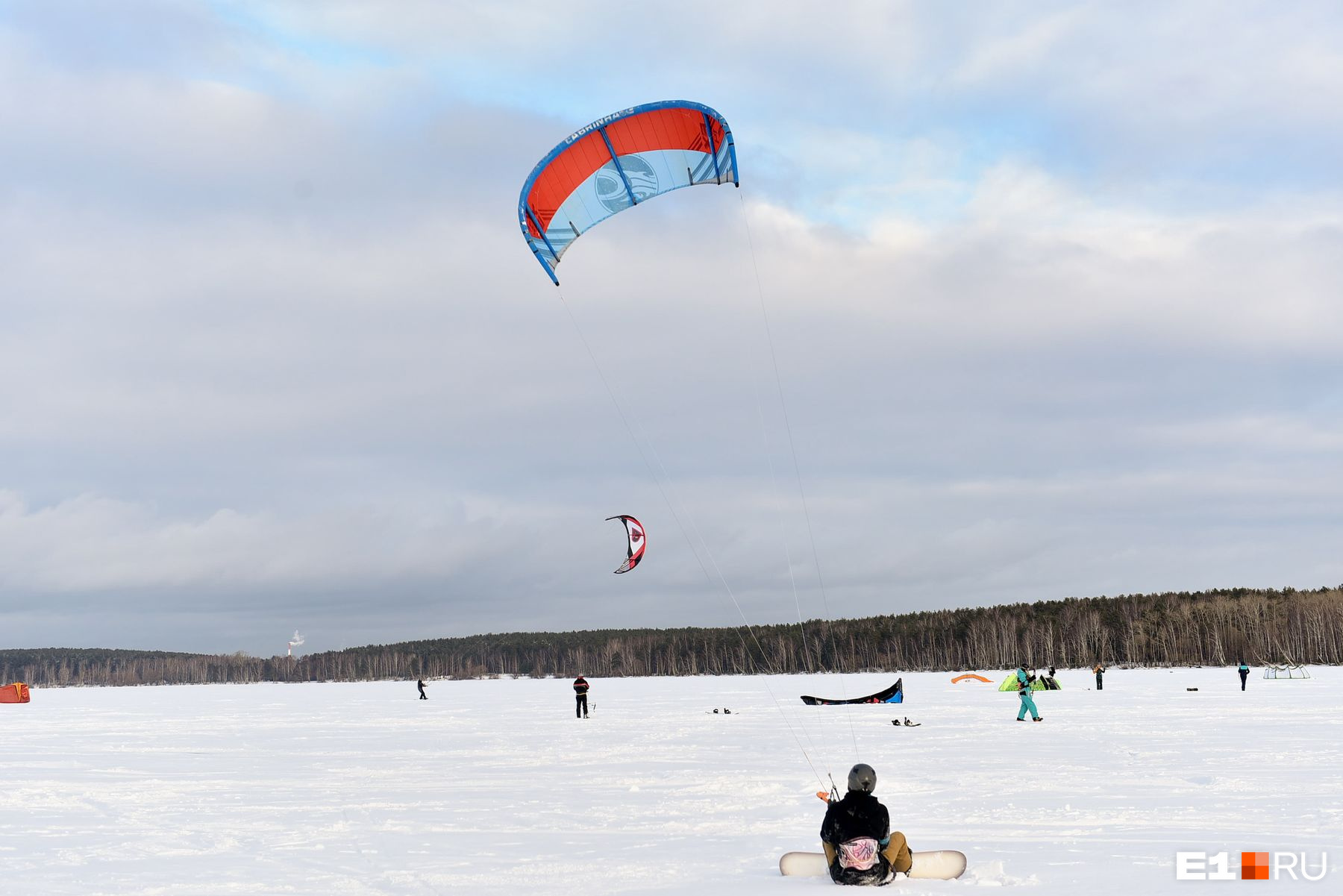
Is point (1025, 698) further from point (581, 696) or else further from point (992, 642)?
point (992, 642)

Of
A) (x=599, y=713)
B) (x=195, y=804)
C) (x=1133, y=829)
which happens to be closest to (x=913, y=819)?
(x=1133, y=829)

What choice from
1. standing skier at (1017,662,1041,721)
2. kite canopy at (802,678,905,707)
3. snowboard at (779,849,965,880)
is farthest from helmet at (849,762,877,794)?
kite canopy at (802,678,905,707)

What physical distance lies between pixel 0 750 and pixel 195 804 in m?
10.5

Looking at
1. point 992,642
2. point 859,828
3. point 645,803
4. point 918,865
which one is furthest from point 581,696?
point 992,642

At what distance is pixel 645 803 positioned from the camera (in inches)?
421

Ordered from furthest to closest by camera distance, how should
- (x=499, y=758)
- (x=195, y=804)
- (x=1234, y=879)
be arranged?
(x=499, y=758) < (x=195, y=804) < (x=1234, y=879)

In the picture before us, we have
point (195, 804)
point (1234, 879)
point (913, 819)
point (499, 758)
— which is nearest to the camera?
point (1234, 879)

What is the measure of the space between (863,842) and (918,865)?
49 centimetres

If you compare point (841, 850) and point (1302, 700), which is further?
point (1302, 700)

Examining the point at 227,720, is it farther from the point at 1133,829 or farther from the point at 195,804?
the point at 1133,829

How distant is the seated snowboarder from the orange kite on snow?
47.3 metres

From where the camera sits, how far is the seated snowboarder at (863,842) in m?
6.64

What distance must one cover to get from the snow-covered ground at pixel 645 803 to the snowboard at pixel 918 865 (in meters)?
0.13

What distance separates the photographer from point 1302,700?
85.7ft
